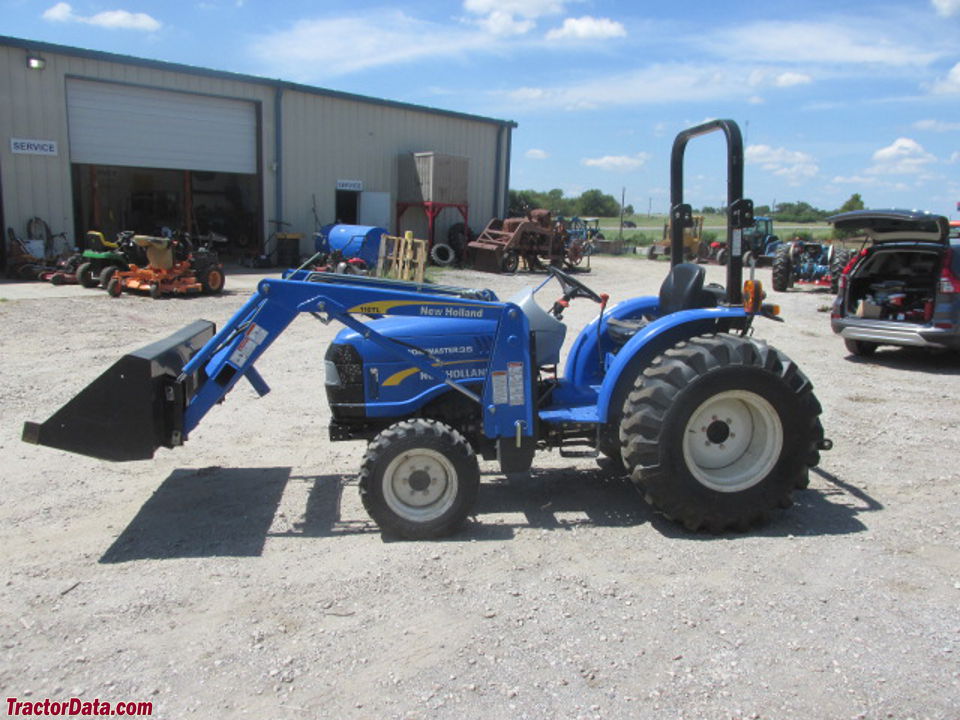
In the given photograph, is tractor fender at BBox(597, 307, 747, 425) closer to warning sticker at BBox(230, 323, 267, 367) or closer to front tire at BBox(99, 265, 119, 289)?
warning sticker at BBox(230, 323, 267, 367)

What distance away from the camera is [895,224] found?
28.2 ft

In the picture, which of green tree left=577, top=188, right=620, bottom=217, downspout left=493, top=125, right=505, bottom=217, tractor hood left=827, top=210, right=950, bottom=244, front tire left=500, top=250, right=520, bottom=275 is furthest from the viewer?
green tree left=577, top=188, right=620, bottom=217

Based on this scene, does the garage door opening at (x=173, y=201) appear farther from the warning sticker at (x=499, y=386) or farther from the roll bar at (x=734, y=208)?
the roll bar at (x=734, y=208)

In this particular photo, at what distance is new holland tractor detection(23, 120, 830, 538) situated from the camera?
12.9ft

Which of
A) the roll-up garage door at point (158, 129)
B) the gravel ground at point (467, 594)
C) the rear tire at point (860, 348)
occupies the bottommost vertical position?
the gravel ground at point (467, 594)

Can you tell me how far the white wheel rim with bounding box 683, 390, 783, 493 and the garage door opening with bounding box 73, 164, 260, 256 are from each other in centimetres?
2038

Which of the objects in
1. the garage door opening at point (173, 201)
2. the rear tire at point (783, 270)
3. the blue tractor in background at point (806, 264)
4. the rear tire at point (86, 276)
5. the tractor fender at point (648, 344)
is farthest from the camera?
the garage door opening at point (173, 201)

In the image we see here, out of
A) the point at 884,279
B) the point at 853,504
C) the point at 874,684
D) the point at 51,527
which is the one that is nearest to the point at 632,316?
the point at 853,504

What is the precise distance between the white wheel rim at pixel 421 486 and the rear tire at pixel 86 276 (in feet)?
39.6

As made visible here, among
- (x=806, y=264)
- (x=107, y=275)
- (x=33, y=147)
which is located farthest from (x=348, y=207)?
(x=806, y=264)

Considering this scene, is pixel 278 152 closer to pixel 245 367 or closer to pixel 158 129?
pixel 158 129

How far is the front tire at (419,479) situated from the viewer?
3910 millimetres

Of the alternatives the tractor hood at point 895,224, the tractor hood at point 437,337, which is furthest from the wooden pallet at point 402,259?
the tractor hood at point 437,337

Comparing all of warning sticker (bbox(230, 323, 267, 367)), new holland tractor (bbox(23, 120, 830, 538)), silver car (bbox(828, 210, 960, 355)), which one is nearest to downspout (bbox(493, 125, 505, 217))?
silver car (bbox(828, 210, 960, 355))
